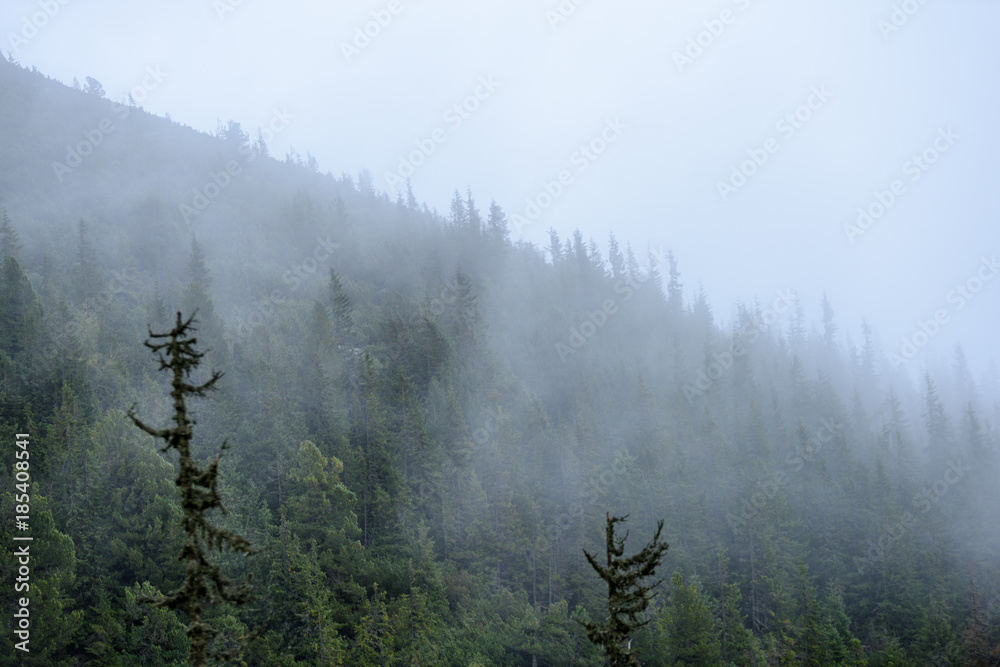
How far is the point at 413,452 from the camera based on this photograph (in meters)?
54.3

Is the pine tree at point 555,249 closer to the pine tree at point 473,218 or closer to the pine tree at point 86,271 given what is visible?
the pine tree at point 473,218

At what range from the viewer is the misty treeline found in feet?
109

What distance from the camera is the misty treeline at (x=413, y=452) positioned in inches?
1310

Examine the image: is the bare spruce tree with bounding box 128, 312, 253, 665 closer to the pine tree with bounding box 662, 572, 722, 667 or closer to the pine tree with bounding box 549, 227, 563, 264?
the pine tree with bounding box 662, 572, 722, 667

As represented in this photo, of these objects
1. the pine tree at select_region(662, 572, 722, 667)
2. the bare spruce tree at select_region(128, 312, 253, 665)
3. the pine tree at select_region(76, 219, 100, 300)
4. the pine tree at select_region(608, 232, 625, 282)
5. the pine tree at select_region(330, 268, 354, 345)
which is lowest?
the pine tree at select_region(662, 572, 722, 667)

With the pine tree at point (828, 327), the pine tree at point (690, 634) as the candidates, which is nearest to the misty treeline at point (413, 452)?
the pine tree at point (690, 634)

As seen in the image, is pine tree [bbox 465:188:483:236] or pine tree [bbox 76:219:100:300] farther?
pine tree [bbox 465:188:483:236]

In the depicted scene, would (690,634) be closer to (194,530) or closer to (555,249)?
(194,530)

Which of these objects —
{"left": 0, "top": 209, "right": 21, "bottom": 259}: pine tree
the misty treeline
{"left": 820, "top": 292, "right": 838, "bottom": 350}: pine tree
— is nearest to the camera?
the misty treeline

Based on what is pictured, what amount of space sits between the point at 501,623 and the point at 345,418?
24.2m

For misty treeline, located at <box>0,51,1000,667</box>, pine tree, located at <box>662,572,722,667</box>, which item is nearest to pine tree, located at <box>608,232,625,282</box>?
misty treeline, located at <box>0,51,1000,667</box>

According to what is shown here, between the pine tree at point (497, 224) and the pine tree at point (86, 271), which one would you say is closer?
the pine tree at point (86, 271)

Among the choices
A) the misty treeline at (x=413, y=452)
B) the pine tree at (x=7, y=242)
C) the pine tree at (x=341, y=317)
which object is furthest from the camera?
the pine tree at (x=341, y=317)

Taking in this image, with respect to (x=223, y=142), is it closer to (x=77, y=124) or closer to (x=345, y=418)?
(x=77, y=124)
